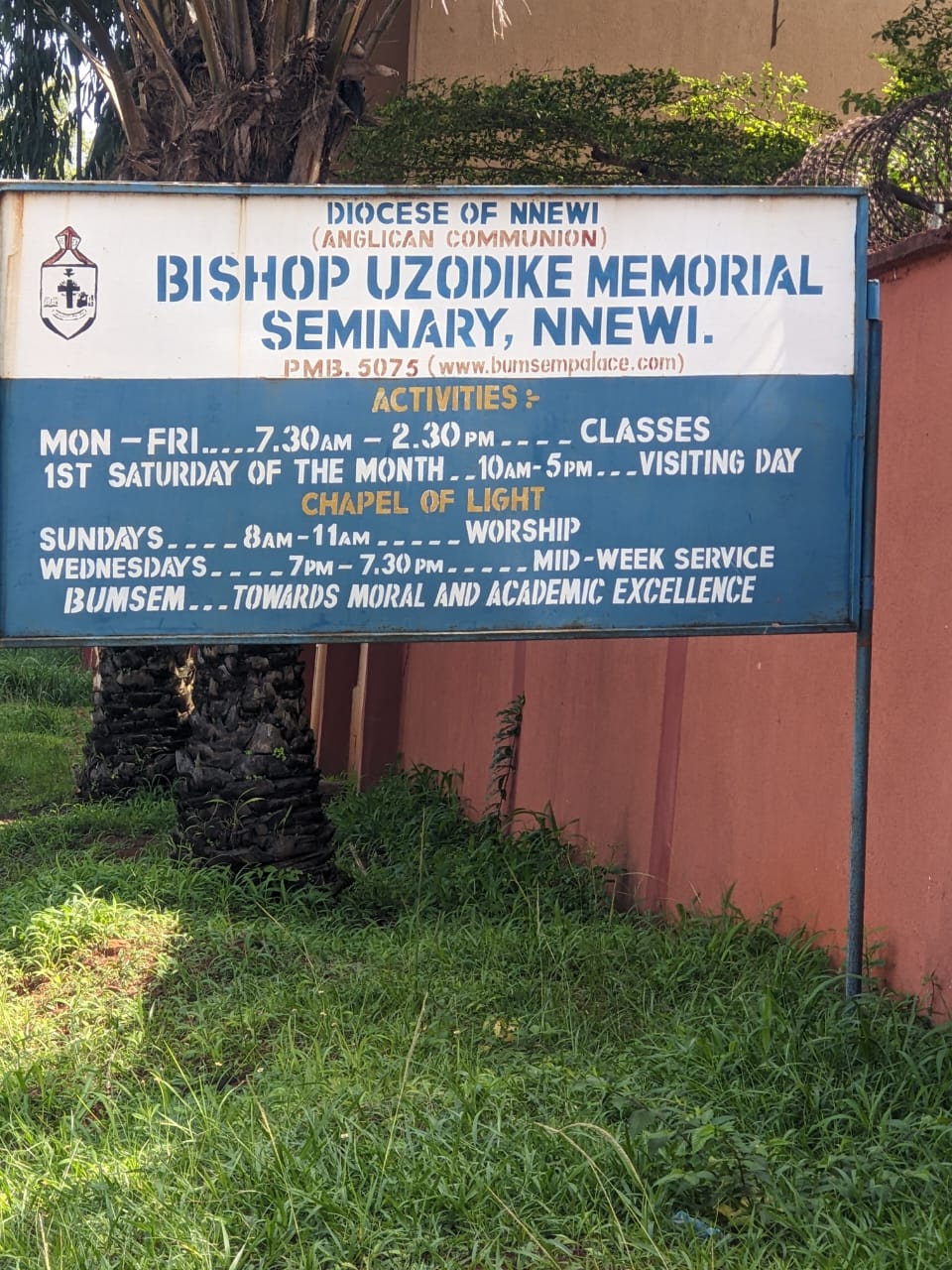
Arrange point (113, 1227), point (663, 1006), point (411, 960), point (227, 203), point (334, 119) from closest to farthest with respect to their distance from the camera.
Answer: point (113, 1227)
point (227, 203)
point (663, 1006)
point (411, 960)
point (334, 119)

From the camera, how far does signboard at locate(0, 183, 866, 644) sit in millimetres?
4172

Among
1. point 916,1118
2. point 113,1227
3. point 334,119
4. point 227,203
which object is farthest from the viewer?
point 334,119

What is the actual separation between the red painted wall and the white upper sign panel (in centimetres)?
48

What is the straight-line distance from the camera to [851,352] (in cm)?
424

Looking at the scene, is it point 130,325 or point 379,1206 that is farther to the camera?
point 130,325

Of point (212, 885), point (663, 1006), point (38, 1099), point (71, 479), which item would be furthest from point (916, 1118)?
point (212, 885)

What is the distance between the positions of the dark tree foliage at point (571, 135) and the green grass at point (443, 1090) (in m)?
4.00

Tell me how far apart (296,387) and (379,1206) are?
2163 mm

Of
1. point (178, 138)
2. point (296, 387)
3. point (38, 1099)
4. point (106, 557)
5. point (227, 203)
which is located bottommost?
point (38, 1099)

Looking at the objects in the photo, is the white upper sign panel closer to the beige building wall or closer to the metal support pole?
the metal support pole

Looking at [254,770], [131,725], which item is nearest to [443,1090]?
[254,770]

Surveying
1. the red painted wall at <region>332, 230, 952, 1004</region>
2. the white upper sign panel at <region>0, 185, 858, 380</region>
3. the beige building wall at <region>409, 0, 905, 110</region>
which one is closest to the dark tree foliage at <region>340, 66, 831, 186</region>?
the beige building wall at <region>409, 0, 905, 110</region>

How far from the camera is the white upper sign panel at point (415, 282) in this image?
13.7ft

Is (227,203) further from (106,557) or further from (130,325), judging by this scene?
(106,557)
